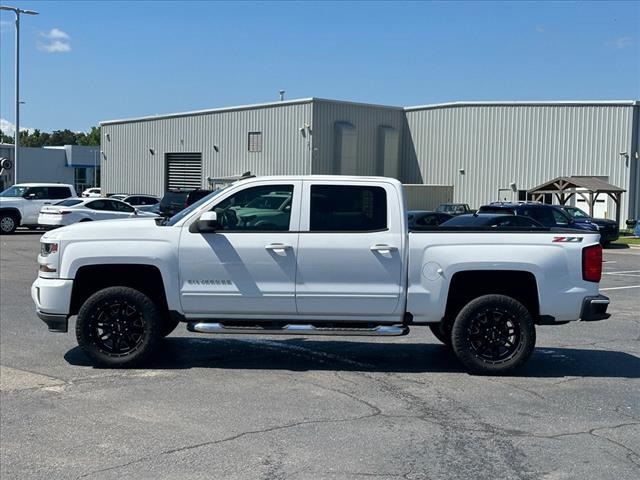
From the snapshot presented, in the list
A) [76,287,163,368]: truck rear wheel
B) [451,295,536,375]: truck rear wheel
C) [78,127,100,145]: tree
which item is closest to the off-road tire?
[76,287,163,368]: truck rear wheel

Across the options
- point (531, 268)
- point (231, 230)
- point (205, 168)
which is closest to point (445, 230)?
point (531, 268)

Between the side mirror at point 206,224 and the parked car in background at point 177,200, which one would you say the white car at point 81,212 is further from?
the side mirror at point 206,224

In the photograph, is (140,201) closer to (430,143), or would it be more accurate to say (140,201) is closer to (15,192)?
(15,192)

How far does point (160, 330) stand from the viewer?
25.6ft

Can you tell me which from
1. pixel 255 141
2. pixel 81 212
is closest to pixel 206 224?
pixel 81 212

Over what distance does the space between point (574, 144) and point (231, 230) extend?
39.8 m

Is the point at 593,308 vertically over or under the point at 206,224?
under

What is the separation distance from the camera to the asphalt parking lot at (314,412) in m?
5.21

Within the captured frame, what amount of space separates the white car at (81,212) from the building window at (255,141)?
19262mm

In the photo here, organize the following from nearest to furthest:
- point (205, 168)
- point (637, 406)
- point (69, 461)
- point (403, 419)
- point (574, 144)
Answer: point (69, 461)
point (403, 419)
point (637, 406)
point (574, 144)
point (205, 168)

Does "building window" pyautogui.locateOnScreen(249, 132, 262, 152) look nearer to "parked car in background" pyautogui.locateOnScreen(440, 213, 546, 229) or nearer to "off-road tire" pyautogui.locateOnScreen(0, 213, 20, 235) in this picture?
"off-road tire" pyautogui.locateOnScreen(0, 213, 20, 235)

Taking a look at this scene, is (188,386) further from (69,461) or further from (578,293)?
(578,293)

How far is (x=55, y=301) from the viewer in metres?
7.69

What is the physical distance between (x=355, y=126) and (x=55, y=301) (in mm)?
40947
